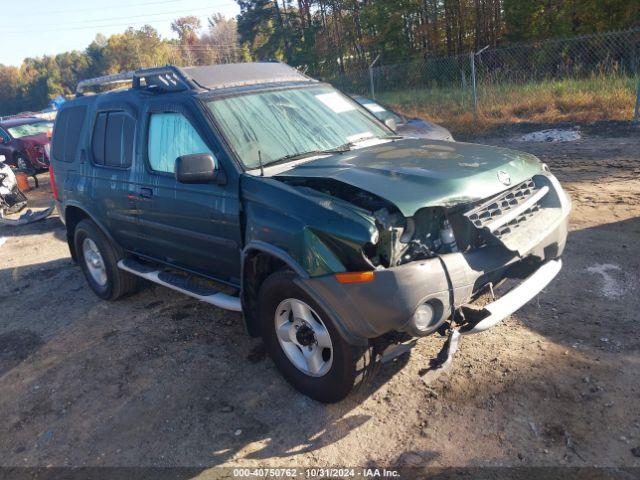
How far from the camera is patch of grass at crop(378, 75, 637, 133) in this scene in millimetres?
12273

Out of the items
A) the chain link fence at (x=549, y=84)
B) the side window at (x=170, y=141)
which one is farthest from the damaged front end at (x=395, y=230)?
the chain link fence at (x=549, y=84)

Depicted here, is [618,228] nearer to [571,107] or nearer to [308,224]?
[308,224]

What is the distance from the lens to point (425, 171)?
126 inches

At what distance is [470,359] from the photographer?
3598 mm

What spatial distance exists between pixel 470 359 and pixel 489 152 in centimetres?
146

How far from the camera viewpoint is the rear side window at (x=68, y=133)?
5246 millimetres

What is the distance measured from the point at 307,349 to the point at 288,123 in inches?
69.4

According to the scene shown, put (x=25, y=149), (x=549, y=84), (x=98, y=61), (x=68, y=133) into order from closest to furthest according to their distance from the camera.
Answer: (x=68, y=133) → (x=25, y=149) → (x=549, y=84) → (x=98, y=61)

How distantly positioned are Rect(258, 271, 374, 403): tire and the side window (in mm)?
1172

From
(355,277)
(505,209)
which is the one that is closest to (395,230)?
(355,277)

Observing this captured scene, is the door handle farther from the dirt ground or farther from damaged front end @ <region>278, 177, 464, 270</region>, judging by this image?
damaged front end @ <region>278, 177, 464, 270</region>

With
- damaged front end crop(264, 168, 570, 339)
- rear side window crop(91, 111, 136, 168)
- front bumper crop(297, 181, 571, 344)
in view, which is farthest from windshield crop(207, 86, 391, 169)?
front bumper crop(297, 181, 571, 344)

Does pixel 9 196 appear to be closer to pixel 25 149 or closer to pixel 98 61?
pixel 25 149

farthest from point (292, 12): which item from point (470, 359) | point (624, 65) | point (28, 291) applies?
point (470, 359)
